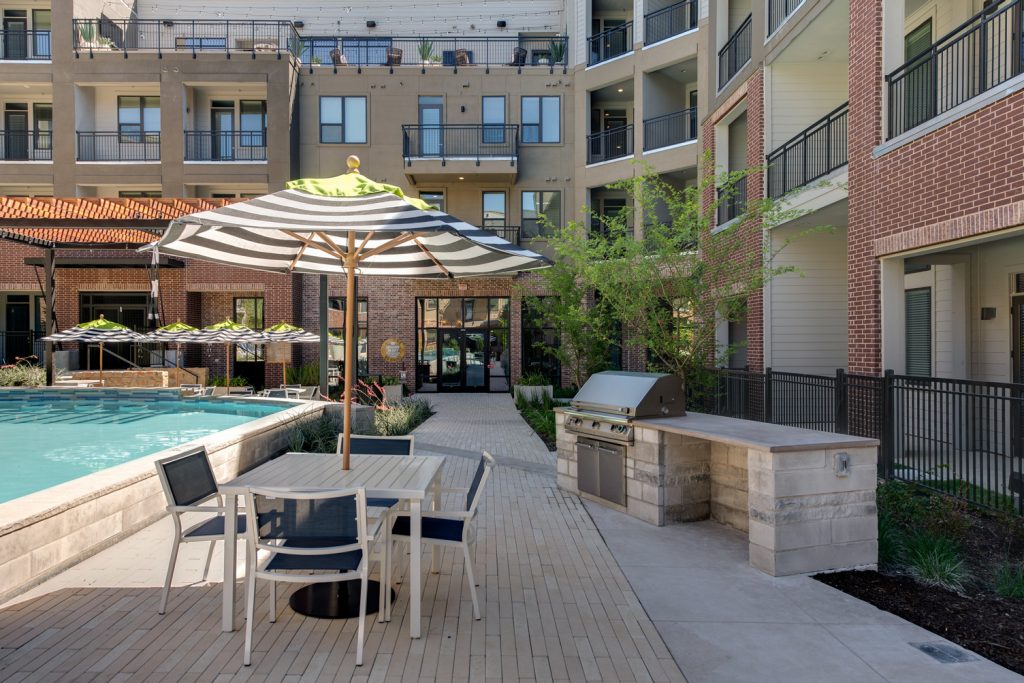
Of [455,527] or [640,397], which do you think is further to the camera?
[640,397]

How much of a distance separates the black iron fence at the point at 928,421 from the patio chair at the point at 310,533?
576cm

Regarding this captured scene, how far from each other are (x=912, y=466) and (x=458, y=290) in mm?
17268

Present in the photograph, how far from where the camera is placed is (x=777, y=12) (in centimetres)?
1330

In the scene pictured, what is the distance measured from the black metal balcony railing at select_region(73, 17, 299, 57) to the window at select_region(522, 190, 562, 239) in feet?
31.3

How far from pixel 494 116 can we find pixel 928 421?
1900 centimetres

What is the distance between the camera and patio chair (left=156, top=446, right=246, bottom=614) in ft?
14.0

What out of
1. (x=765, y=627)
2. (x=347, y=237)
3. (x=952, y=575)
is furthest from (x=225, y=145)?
(x=952, y=575)

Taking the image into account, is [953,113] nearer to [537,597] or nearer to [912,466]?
[912,466]

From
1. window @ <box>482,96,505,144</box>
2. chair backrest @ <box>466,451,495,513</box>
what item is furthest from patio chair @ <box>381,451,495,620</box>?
window @ <box>482,96,505,144</box>

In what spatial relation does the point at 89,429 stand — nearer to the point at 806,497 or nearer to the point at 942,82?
the point at 806,497

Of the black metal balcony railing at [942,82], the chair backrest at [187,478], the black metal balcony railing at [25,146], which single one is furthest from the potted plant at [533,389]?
the black metal balcony railing at [25,146]

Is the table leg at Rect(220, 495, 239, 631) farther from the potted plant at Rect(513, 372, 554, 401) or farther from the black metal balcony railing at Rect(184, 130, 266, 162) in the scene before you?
the black metal balcony railing at Rect(184, 130, 266, 162)

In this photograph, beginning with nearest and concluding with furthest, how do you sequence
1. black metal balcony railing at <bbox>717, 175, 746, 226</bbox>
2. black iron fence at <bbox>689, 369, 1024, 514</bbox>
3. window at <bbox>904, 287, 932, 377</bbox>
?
black iron fence at <bbox>689, 369, 1024, 514</bbox>
window at <bbox>904, 287, 932, 377</bbox>
black metal balcony railing at <bbox>717, 175, 746, 226</bbox>

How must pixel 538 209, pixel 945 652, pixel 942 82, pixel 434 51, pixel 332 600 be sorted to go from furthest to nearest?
pixel 434 51 < pixel 538 209 < pixel 942 82 < pixel 332 600 < pixel 945 652
